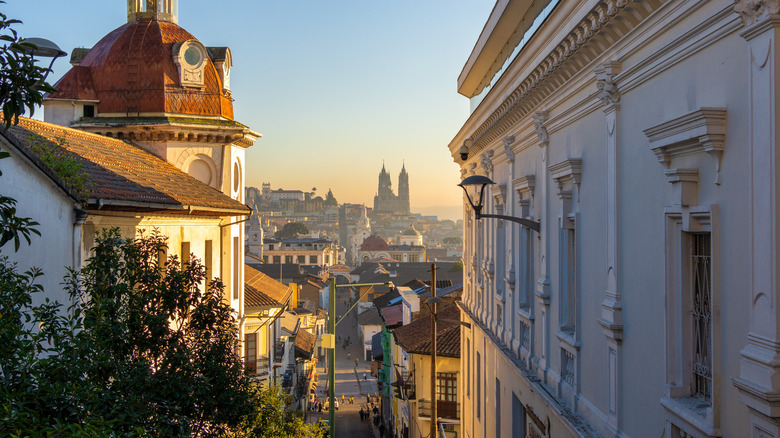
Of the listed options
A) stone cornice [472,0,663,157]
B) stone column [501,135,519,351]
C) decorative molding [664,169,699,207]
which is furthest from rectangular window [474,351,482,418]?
decorative molding [664,169,699,207]

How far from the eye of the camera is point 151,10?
22984 mm

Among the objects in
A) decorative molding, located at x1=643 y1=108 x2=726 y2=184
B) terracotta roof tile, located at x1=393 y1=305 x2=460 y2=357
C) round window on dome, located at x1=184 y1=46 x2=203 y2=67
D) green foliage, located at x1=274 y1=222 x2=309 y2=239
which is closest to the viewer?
decorative molding, located at x1=643 y1=108 x2=726 y2=184

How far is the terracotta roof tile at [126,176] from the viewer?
37.0ft

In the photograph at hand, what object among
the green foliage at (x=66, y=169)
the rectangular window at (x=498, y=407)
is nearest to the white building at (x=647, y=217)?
the rectangular window at (x=498, y=407)

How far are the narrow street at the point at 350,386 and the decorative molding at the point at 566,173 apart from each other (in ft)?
111

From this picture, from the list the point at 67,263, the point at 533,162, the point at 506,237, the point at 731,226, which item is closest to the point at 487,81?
the point at 506,237

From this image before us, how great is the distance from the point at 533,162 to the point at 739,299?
8.06 meters

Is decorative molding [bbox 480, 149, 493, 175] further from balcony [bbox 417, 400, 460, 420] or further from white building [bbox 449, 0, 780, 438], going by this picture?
balcony [bbox 417, 400, 460, 420]

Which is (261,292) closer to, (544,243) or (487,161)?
(487,161)

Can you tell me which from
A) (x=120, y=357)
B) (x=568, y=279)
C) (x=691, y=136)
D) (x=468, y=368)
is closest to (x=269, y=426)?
(x=568, y=279)

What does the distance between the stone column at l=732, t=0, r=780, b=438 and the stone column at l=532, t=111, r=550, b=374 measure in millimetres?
6846

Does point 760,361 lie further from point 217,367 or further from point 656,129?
point 217,367

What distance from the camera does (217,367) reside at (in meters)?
8.73

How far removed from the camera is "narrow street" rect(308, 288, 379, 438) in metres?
45.8
